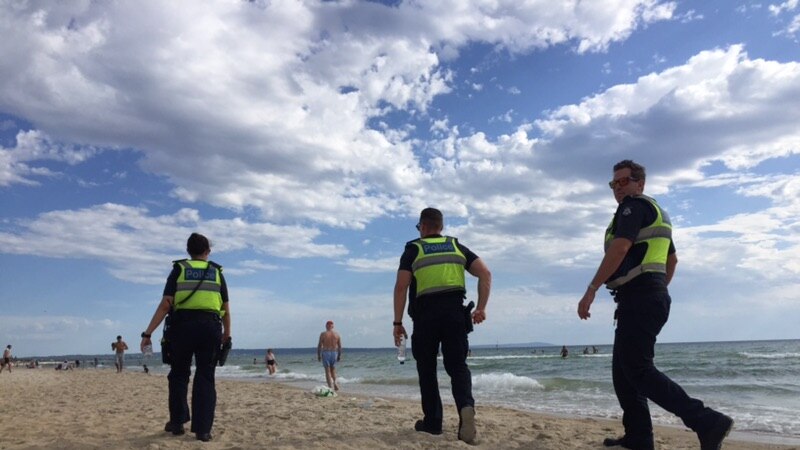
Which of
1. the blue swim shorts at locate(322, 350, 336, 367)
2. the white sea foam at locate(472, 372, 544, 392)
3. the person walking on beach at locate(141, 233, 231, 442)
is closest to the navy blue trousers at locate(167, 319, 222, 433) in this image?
the person walking on beach at locate(141, 233, 231, 442)

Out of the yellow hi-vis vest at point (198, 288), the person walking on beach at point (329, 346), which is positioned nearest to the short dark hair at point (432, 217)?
the yellow hi-vis vest at point (198, 288)

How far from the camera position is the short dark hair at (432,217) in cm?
514

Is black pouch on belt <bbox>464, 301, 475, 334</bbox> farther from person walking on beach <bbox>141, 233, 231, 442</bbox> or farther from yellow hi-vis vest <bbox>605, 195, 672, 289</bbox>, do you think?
person walking on beach <bbox>141, 233, 231, 442</bbox>

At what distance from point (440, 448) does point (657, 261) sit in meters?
2.21

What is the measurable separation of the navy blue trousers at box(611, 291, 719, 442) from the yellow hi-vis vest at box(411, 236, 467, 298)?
127 cm

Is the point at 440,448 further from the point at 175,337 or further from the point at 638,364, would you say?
the point at 175,337

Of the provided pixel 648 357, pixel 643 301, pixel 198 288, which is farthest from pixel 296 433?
pixel 643 301

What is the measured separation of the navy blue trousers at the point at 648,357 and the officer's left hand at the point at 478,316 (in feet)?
3.46

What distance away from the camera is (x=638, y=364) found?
13.0ft

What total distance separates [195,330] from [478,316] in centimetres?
240

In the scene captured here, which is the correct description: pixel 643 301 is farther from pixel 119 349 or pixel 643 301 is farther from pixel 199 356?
pixel 119 349

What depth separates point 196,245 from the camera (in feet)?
17.1

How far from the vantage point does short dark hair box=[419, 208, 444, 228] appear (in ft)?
16.9

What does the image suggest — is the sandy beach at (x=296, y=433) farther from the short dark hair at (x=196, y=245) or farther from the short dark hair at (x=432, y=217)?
the short dark hair at (x=432, y=217)
